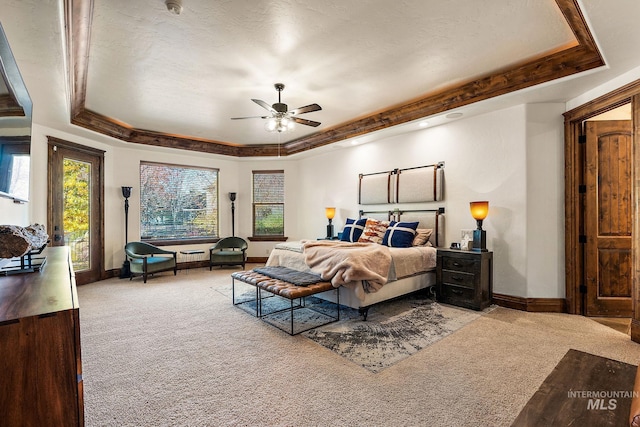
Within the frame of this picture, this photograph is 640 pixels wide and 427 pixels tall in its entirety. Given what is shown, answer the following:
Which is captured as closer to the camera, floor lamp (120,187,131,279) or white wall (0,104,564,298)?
white wall (0,104,564,298)

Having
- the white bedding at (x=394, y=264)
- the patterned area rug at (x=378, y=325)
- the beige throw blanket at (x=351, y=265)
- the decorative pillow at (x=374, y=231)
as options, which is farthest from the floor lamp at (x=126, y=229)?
the decorative pillow at (x=374, y=231)

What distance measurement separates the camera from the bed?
3.46 m

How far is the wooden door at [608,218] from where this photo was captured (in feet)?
12.1

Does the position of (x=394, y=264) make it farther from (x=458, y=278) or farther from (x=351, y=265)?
(x=458, y=278)

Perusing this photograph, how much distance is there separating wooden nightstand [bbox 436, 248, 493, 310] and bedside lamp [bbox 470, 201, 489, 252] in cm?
13

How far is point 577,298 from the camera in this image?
3748 millimetres

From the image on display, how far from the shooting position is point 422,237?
15.5ft

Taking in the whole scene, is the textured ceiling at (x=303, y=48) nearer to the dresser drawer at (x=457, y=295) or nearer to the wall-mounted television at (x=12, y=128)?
the wall-mounted television at (x=12, y=128)

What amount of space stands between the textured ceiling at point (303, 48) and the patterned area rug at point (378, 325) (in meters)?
2.91

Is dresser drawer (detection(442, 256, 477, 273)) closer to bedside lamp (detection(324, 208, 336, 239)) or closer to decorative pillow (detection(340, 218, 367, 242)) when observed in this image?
decorative pillow (detection(340, 218, 367, 242))

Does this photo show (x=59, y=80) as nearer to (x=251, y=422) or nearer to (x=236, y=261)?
(x=251, y=422)

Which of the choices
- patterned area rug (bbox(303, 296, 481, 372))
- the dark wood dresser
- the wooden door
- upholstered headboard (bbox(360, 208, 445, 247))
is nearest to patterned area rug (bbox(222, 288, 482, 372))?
patterned area rug (bbox(303, 296, 481, 372))

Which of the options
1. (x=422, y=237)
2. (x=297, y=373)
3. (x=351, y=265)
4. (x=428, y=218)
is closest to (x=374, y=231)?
(x=422, y=237)

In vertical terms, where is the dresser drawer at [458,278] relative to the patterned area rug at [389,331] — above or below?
above
